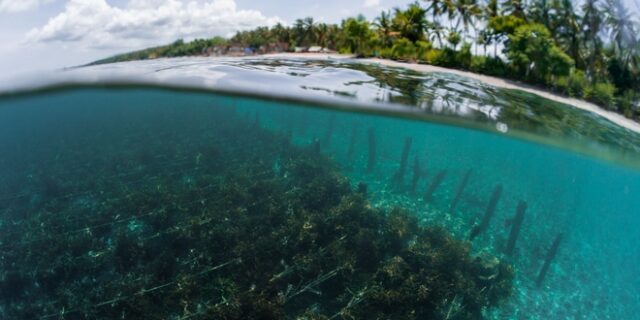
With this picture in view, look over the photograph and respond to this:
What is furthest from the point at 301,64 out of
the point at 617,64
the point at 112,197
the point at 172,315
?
the point at 617,64

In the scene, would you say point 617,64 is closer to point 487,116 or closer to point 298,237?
point 487,116

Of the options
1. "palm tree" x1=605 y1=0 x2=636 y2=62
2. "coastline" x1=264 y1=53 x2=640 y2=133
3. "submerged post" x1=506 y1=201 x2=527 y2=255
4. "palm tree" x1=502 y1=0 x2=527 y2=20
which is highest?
"palm tree" x1=502 y1=0 x2=527 y2=20

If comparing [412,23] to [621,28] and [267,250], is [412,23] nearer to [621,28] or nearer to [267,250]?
[621,28]

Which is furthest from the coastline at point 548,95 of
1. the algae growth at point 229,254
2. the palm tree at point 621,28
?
the palm tree at point 621,28

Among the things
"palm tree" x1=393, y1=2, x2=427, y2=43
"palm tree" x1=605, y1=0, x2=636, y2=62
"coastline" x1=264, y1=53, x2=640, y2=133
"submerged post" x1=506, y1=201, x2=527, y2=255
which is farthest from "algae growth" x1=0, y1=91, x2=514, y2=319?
"palm tree" x1=605, y1=0, x2=636, y2=62

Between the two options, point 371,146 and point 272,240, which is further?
point 371,146

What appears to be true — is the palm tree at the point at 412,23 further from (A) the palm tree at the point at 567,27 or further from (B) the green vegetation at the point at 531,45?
(A) the palm tree at the point at 567,27

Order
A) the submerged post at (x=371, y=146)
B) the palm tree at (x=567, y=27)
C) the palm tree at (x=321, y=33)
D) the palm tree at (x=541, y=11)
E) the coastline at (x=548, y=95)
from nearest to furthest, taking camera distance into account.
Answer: the coastline at (x=548, y=95)
the submerged post at (x=371, y=146)
the palm tree at (x=567, y=27)
the palm tree at (x=541, y=11)
the palm tree at (x=321, y=33)

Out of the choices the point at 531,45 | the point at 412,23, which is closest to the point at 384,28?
the point at 412,23

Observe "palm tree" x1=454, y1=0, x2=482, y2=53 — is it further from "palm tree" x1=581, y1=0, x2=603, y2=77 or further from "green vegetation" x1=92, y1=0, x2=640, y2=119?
"palm tree" x1=581, y1=0, x2=603, y2=77
